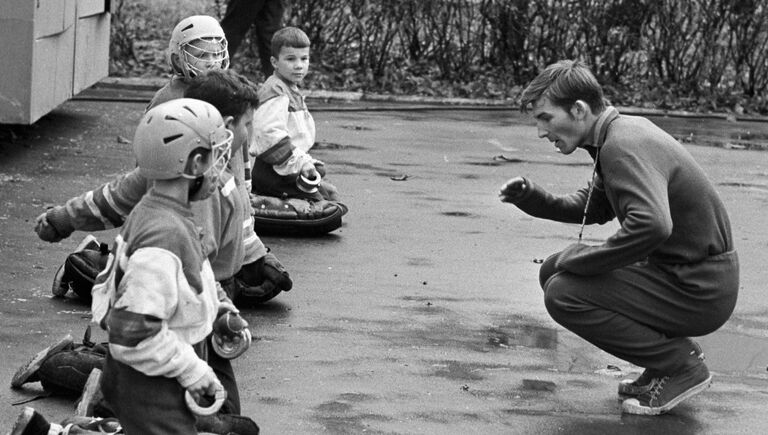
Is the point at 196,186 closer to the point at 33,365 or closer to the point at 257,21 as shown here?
the point at 33,365

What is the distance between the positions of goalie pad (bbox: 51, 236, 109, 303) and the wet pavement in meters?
0.06

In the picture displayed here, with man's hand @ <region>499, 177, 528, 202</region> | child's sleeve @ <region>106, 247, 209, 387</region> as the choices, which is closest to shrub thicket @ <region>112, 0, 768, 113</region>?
man's hand @ <region>499, 177, 528, 202</region>

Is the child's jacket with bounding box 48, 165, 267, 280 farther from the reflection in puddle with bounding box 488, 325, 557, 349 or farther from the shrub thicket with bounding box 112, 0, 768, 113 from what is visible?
the shrub thicket with bounding box 112, 0, 768, 113

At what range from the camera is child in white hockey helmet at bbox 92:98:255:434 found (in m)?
3.76

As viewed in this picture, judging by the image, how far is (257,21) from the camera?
13367 millimetres

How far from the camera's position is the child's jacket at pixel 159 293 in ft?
12.3

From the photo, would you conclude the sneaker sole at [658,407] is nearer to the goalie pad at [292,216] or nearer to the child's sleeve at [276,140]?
the goalie pad at [292,216]

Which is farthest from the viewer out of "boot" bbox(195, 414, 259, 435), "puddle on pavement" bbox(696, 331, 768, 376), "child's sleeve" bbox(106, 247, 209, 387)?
"puddle on pavement" bbox(696, 331, 768, 376)

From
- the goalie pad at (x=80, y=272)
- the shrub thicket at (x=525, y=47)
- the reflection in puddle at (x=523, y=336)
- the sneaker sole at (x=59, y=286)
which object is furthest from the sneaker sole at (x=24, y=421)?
the shrub thicket at (x=525, y=47)

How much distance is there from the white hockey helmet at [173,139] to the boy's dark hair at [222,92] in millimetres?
856

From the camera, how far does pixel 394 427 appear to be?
17.0 feet

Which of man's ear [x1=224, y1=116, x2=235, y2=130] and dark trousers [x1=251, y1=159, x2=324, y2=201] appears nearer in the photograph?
man's ear [x1=224, y1=116, x2=235, y2=130]

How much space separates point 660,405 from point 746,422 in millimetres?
325

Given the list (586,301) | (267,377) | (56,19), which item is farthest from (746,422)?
(56,19)
